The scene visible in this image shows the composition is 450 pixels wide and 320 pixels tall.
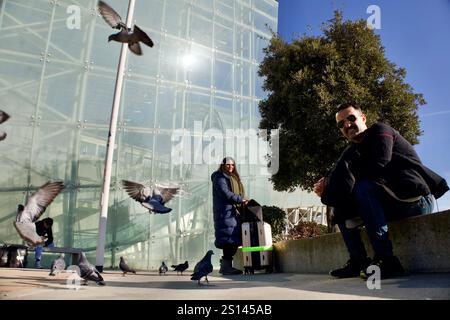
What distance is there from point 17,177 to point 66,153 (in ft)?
4.43

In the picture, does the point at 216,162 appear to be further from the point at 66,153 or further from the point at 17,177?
the point at 17,177

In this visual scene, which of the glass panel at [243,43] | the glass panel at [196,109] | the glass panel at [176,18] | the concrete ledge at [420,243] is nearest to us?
the concrete ledge at [420,243]

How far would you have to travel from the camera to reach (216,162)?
1277 centimetres

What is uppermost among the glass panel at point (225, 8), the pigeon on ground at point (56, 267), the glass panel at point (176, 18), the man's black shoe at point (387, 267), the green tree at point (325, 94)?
the glass panel at point (225, 8)

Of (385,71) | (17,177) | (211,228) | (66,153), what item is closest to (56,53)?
(66,153)

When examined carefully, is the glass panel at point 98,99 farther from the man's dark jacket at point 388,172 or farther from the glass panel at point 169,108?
the man's dark jacket at point 388,172

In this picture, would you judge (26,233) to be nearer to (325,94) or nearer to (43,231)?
(43,231)

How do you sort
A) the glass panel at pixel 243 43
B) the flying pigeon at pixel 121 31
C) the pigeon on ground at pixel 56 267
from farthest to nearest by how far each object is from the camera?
the glass panel at pixel 243 43
the flying pigeon at pixel 121 31
the pigeon on ground at pixel 56 267

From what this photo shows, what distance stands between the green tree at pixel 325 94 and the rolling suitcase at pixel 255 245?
4.01 metres

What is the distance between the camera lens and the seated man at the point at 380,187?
2.26 metres

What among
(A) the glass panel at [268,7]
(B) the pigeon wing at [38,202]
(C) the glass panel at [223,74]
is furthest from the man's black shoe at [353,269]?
(A) the glass panel at [268,7]

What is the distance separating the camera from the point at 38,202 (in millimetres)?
4777
